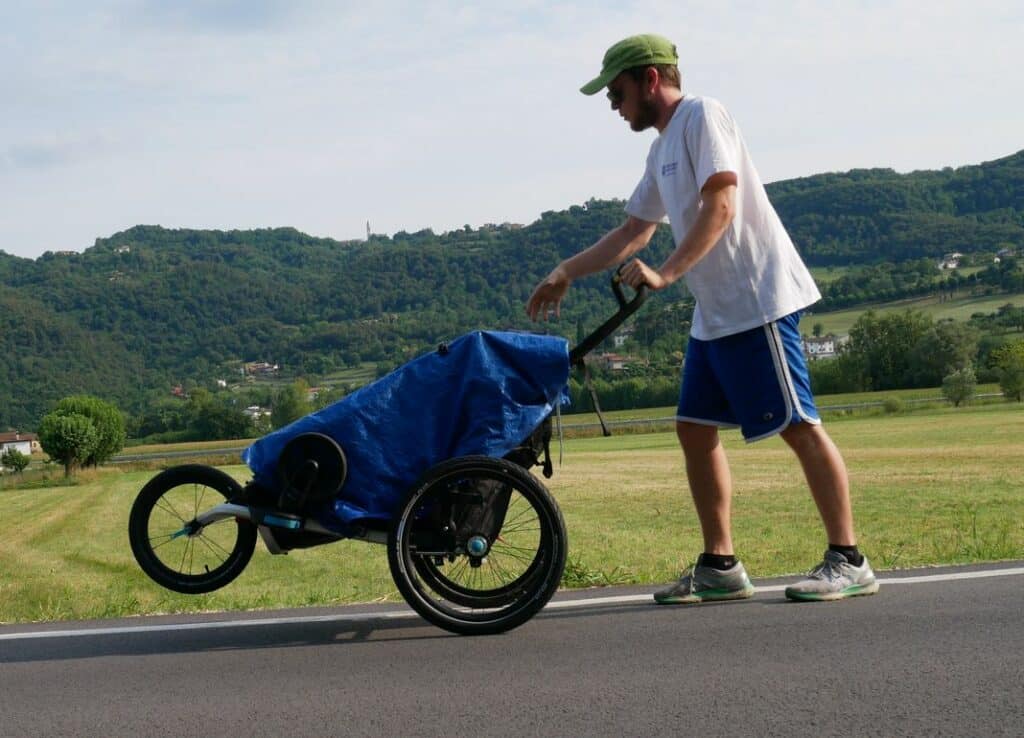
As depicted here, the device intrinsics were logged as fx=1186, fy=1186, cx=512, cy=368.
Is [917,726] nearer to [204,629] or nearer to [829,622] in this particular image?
[829,622]

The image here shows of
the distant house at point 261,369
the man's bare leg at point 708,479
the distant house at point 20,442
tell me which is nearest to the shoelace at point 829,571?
the man's bare leg at point 708,479

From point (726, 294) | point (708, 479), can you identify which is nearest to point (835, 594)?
point (708, 479)

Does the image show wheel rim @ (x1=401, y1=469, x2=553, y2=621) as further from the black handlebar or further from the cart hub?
the black handlebar

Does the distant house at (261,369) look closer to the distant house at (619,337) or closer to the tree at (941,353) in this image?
the tree at (941,353)

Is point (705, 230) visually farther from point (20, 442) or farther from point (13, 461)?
point (20, 442)

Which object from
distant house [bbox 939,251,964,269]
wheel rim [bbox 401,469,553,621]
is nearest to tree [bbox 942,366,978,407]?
wheel rim [bbox 401,469,553,621]

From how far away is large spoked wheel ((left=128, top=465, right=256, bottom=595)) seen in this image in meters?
5.00

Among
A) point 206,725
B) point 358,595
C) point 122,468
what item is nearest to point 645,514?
point 358,595

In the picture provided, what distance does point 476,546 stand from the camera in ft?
15.1

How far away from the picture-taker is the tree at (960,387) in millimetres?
86188

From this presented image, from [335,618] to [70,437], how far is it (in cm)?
8833

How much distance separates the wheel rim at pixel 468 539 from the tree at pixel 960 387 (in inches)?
3445

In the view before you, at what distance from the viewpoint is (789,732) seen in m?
2.92

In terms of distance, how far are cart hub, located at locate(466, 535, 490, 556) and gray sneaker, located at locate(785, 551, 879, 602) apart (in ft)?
3.92
